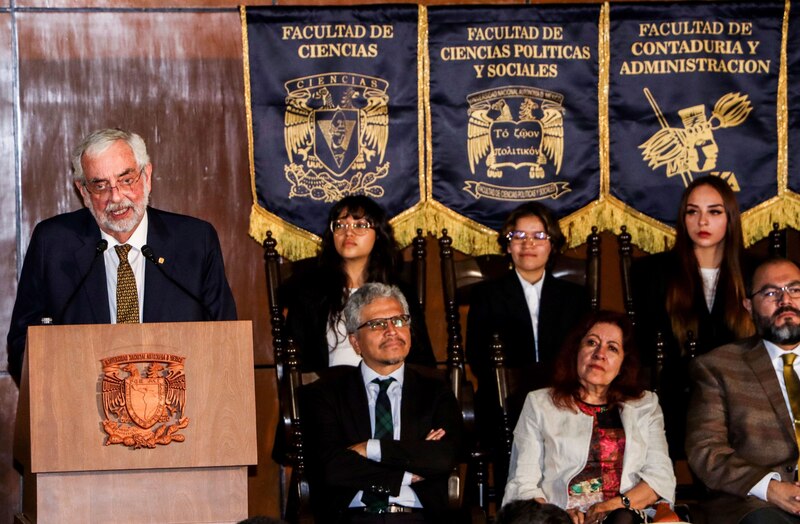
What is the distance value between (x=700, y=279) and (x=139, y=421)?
2549 millimetres

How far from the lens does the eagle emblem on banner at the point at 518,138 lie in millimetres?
5176

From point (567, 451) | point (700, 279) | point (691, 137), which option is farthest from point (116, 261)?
point (691, 137)

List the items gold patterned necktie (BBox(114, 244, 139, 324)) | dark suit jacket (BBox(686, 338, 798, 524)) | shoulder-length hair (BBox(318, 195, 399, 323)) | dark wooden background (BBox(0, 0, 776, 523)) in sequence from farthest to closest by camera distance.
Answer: dark wooden background (BBox(0, 0, 776, 523))
shoulder-length hair (BBox(318, 195, 399, 323))
dark suit jacket (BBox(686, 338, 798, 524))
gold patterned necktie (BBox(114, 244, 139, 324))

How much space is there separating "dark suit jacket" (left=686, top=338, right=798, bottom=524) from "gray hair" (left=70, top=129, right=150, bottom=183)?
1.90 meters

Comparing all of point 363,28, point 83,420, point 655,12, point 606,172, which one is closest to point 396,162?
point 363,28

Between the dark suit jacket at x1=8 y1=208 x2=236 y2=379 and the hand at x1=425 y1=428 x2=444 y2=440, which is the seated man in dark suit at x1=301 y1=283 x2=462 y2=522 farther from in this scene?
the dark suit jacket at x1=8 y1=208 x2=236 y2=379

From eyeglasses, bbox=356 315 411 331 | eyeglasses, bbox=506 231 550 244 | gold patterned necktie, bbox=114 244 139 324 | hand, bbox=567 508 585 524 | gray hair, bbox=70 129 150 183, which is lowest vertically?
hand, bbox=567 508 585 524

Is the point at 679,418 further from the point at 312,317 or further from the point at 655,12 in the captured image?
the point at 655,12

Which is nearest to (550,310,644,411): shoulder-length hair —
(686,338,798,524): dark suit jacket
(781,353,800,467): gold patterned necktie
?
(686,338,798,524): dark suit jacket

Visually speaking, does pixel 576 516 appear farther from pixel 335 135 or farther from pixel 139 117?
pixel 139 117

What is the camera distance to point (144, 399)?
2652 mm

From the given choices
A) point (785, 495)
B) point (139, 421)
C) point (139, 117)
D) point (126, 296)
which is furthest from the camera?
point (139, 117)

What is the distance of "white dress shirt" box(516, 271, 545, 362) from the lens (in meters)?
4.56

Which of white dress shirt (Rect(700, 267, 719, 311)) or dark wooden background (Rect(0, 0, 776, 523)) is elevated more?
dark wooden background (Rect(0, 0, 776, 523))
